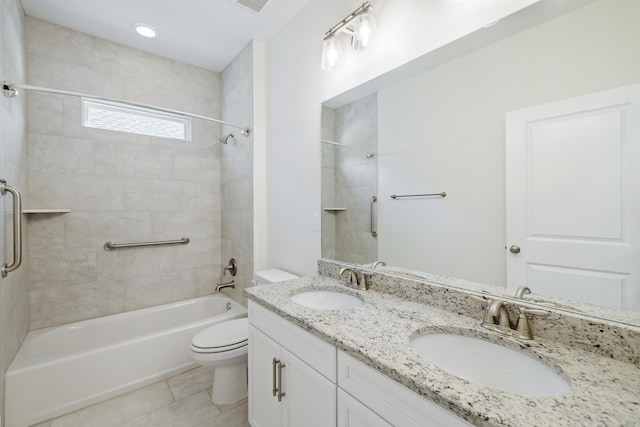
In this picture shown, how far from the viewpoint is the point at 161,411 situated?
1713 mm

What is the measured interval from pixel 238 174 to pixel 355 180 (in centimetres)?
142

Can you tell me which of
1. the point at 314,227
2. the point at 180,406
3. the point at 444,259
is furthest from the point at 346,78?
the point at 180,406

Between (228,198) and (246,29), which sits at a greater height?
(246,29)

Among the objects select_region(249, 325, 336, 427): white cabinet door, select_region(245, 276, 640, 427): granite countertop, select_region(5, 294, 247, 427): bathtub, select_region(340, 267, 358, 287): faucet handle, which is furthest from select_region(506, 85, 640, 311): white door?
select_region(5, 294, 247, 427): bathtub

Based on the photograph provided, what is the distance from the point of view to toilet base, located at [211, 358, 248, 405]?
1.80 meters

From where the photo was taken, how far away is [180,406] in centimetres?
176

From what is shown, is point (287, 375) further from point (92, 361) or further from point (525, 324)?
point (92, 361)

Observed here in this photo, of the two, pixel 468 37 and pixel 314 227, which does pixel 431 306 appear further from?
pixel 468 37

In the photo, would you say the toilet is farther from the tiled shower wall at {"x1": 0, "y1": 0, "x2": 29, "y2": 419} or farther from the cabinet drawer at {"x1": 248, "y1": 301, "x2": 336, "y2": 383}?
the tiled shower wall at {"x1": 0, "y1": 0, "x2": 29, "y2": 419}

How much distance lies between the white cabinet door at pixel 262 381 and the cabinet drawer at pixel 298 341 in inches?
1.9

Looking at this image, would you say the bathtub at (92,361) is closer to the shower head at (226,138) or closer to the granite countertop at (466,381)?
the granite countertop at (466,381)

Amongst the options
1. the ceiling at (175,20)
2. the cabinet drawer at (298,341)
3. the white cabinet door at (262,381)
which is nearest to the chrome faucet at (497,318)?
the cabinet drawer at (298,341)

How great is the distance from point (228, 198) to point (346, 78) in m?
1.74

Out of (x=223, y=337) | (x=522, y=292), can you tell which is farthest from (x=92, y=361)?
(x=522, y=292)
